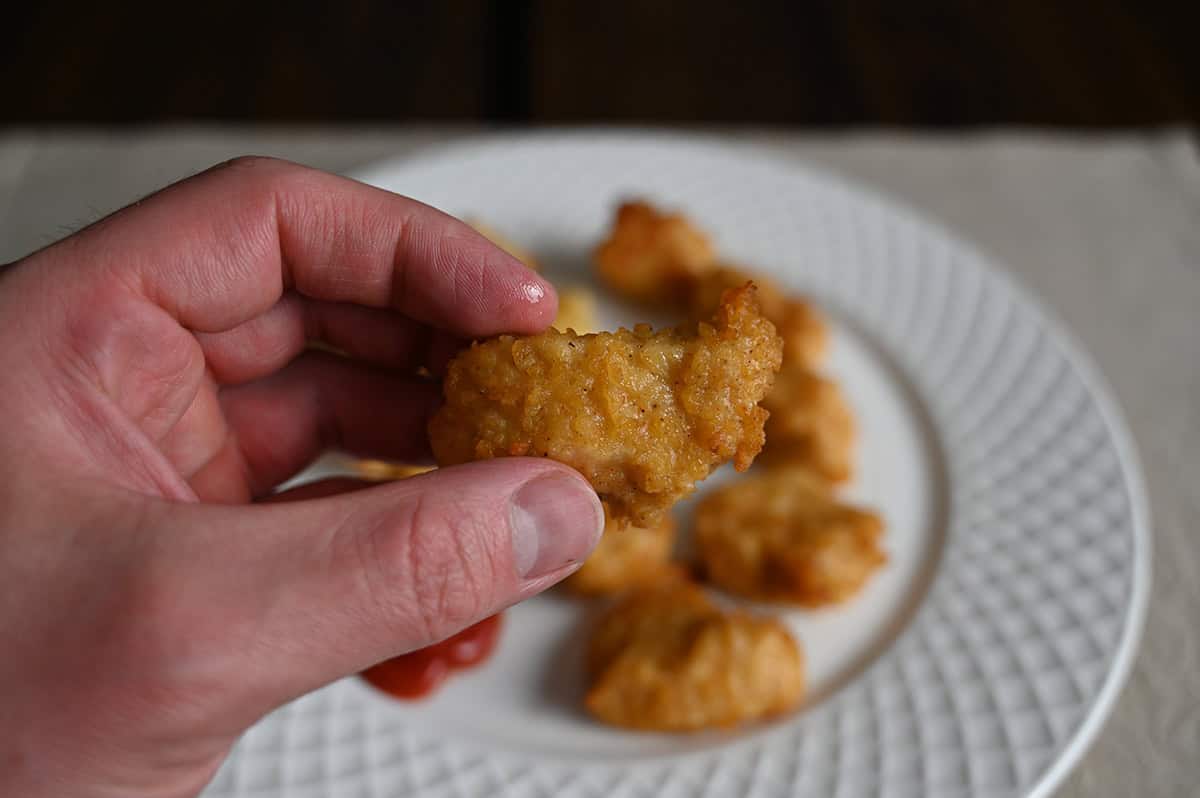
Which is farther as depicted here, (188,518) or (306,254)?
(306,254)

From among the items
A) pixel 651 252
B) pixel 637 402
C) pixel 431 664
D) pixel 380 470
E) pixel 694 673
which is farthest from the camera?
pixel 651 252

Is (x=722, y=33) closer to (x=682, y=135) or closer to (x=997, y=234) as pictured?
(x=682, y=135)

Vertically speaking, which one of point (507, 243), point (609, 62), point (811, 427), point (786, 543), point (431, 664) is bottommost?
point (431, 664)

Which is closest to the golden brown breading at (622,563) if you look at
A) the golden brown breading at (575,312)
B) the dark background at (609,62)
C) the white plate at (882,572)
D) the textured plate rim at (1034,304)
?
the white plate at (882,572)

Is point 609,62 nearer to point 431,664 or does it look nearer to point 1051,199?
point 1051,199

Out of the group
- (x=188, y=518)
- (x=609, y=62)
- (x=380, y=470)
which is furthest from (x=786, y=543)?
(x=609, y=62)

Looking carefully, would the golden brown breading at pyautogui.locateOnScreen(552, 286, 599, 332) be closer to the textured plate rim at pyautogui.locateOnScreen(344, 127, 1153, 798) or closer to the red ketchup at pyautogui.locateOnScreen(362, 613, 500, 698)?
the textured plate rim at pyautogui.locateOnScreen(344, 127, 1153, 798)

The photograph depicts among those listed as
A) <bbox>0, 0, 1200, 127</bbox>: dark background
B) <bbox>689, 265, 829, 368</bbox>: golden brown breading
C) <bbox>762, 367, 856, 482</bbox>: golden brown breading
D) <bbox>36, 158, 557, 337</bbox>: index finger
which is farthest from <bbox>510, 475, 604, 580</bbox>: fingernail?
<bbox>0, 0, 1200, 127</bbox>: dark background
